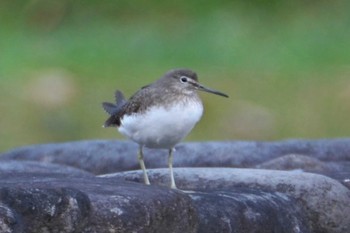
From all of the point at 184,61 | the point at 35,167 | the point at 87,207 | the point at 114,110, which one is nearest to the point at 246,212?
the point at 87,207

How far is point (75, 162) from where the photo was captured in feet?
32.3

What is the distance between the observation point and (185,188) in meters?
7.84

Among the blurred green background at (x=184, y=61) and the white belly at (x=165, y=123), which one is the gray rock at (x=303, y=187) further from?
the blurred green background at (x=184, y=61)

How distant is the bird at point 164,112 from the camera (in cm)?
760

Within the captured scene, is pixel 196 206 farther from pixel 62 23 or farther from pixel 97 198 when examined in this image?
pixel 62 23

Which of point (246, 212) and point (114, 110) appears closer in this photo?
point (246, 212)

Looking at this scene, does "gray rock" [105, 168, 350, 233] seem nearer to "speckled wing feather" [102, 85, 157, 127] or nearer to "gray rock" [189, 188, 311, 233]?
"gray rock" [189, 188, 311, 233]

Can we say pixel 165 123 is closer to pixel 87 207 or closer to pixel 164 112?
pixel 164 112

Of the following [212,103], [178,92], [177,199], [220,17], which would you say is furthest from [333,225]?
[220,17]

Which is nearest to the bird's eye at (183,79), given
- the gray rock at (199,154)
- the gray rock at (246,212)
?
the gray rock at (246,212)

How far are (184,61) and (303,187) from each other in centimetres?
791

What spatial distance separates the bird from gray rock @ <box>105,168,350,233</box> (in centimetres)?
17

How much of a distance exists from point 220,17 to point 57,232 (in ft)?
35.9

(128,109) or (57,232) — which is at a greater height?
(128,109)
